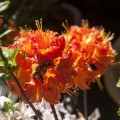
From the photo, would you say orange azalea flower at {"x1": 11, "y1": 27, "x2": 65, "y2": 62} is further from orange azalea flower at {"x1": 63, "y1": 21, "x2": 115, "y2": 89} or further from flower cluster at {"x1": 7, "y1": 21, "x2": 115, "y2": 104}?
orange azalea flower at {"x1": 63, "y1": 21, "x2": 115, "y2": 89}

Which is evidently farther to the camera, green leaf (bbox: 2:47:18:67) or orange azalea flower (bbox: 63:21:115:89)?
orange azalea flower (bbox: 63:21:115:89)

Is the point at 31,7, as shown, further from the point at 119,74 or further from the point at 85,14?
the point at 119,74

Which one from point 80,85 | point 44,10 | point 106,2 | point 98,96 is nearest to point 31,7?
point 44,10

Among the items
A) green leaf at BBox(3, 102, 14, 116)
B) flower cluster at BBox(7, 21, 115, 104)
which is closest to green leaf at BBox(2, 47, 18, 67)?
flower cluster at BBox(7, 21, 115, 104)

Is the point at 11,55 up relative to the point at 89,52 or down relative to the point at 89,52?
up

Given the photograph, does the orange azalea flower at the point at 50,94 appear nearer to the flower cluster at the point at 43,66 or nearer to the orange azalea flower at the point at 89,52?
the flower cluster at the point at 43,66

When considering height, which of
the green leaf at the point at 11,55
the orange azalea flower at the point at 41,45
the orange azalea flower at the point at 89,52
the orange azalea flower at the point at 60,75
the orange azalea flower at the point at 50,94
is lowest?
the orange azalea flower at the point at 89,52

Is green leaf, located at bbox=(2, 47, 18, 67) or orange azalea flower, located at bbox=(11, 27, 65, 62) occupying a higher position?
green leaf, located at bbox=(2, 47, 18, 67)

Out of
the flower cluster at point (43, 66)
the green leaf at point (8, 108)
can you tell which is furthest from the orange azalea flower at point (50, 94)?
the green leaf at point (8, 108)

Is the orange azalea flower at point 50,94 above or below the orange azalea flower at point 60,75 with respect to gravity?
below

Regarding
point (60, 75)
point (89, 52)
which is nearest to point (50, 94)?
point (60, 75)

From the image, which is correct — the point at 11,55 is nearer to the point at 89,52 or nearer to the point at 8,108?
the point at 8,108
